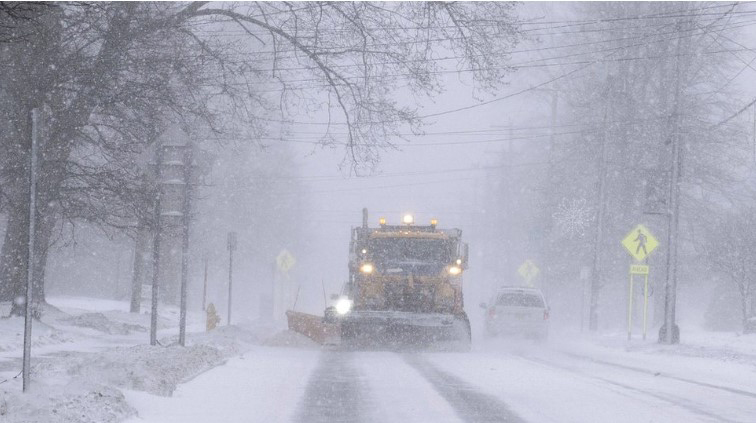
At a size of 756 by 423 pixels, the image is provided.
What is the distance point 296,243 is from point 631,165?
1564 inches

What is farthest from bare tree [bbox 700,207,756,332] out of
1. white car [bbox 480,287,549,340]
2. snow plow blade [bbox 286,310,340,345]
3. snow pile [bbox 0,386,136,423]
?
snow pile [bbox 0,386,136,423]

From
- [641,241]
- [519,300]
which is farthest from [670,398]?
[519,300]

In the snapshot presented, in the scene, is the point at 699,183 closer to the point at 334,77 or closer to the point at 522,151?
the point at 334,77

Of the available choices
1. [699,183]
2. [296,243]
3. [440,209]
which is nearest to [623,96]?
[699,183]

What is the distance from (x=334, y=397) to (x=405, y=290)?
1108cm

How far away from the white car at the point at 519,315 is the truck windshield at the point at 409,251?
740 centimetres

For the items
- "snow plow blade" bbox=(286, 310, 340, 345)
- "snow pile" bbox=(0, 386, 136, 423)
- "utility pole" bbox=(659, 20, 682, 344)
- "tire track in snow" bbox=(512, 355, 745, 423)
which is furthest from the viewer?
"utility pole" bbox=(659, 20, 682, 344)

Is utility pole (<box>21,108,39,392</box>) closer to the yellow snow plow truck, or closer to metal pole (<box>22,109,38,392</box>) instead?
metal pole (<box>22,109,38,392</box>)

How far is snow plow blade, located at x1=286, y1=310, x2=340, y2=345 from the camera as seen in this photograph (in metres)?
24.5

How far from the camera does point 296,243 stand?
78750mm

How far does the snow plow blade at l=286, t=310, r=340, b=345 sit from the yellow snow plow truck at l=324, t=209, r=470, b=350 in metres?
0.49

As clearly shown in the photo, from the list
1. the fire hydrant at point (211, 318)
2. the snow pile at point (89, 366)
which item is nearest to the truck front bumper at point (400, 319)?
the snow pile at point (89, 366)

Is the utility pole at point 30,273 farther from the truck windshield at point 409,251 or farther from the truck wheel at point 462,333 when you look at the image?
the truck windshield at point 409,251

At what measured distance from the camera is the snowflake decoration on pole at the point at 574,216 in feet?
149
